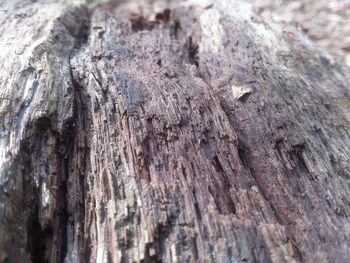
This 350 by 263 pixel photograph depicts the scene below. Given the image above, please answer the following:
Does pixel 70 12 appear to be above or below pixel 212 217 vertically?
above

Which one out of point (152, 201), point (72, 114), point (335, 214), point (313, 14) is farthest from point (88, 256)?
point (313, 14)

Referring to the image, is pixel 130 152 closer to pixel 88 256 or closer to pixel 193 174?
pixel 193 174

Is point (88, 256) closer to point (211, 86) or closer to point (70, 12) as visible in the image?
point (211, 86)

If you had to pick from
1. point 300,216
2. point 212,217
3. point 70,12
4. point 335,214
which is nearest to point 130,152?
point 212,217

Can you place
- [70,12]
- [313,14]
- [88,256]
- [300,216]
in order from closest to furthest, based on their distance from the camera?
[88,256]
[300,216]
[70,12]
[313,14]

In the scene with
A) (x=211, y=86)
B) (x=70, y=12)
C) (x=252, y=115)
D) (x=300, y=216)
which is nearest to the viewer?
(x=300, y=216)

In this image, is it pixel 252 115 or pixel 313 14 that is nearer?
pixel 252 115

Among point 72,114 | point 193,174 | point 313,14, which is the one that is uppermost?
point 72,114
